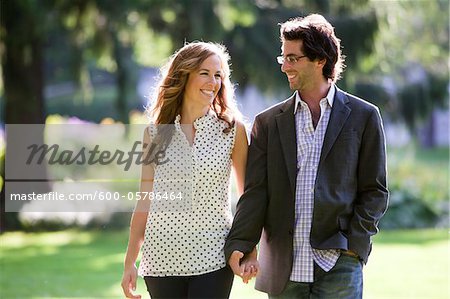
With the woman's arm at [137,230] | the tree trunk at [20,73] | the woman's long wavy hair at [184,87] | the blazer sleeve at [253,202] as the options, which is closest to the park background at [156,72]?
the tree trunk at [20,73]

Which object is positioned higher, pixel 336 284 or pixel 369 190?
pixel 369 190

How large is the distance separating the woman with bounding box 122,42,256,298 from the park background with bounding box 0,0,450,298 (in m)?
4.79

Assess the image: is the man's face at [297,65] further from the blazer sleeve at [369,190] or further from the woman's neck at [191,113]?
the woman's neck at [191,113]

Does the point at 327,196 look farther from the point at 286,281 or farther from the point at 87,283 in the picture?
the point at 87,283

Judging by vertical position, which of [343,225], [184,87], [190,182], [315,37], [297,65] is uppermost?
[315,37]

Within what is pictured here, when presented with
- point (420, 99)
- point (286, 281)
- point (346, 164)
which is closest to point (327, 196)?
point (346, 164)

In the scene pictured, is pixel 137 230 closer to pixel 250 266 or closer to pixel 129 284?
pixel 129 284

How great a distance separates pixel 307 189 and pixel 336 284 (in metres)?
0.44

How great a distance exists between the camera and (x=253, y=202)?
396cm

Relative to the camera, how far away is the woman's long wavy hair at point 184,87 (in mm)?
4016

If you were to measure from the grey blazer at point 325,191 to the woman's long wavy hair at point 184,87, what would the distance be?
0.25 meters

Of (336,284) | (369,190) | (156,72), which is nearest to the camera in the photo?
(336,284)

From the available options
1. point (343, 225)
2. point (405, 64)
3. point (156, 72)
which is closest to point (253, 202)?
point (343, 225)

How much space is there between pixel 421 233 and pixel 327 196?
10485mm
